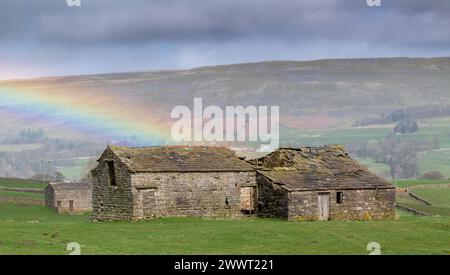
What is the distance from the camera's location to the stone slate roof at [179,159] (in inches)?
2110

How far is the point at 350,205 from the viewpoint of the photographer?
5722 centimetres

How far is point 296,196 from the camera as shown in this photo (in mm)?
54344

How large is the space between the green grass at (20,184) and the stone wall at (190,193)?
7520 cm

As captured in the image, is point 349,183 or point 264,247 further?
point 349,183

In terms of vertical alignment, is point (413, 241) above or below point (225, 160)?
below

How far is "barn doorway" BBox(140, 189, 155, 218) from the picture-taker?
172ft

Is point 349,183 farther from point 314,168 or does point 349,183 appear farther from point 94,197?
point 94,197

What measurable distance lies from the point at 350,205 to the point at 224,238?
60.3 feet

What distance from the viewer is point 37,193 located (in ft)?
393
